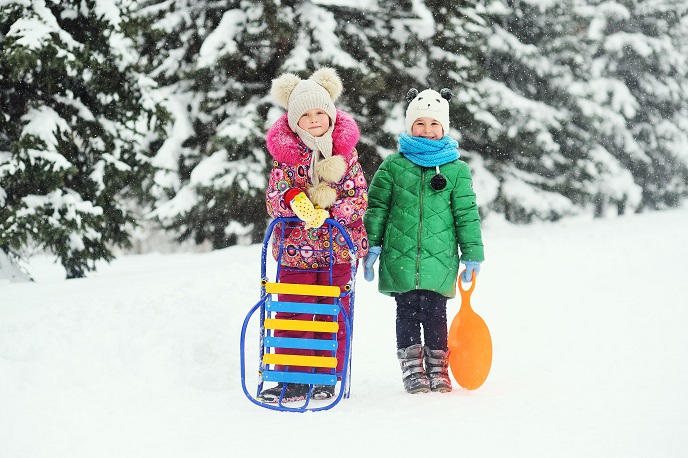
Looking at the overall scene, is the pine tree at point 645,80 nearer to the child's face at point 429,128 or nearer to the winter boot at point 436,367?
the child's face at point 429,128

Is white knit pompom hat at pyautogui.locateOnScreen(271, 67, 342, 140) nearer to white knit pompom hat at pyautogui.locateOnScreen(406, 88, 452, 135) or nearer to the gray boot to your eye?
white knit pompom hat at pyautogui.locateOnScreen(406, 88, 452, 135)

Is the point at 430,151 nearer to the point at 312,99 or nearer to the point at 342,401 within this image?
Answer: the point at 312,99

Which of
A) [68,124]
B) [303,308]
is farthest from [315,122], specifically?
Result: [68,124]

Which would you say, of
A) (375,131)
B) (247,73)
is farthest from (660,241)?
(247,73)

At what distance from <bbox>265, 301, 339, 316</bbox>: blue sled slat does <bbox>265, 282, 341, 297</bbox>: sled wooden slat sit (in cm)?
7

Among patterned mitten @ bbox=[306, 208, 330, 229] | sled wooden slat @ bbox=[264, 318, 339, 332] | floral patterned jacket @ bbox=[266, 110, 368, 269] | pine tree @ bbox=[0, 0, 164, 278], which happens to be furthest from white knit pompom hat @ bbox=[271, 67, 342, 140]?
pine tree @ bbox=[0, 0, 164, 278]

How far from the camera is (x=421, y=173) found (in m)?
4.45

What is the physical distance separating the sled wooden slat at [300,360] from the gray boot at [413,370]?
1.66ft

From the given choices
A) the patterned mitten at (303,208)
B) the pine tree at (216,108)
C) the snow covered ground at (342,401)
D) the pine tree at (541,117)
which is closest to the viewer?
the snow covered ground at (342,401)

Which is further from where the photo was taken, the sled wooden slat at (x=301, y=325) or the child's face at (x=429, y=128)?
the child's face at (x=429, y=128)

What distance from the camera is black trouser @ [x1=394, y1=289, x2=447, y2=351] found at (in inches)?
175

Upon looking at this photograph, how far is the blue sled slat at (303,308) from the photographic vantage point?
4137 millimetres

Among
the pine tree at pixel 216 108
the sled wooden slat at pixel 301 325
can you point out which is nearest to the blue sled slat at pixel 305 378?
the sled wooden slat at pixel 301 325

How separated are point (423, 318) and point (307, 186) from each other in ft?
3.54
